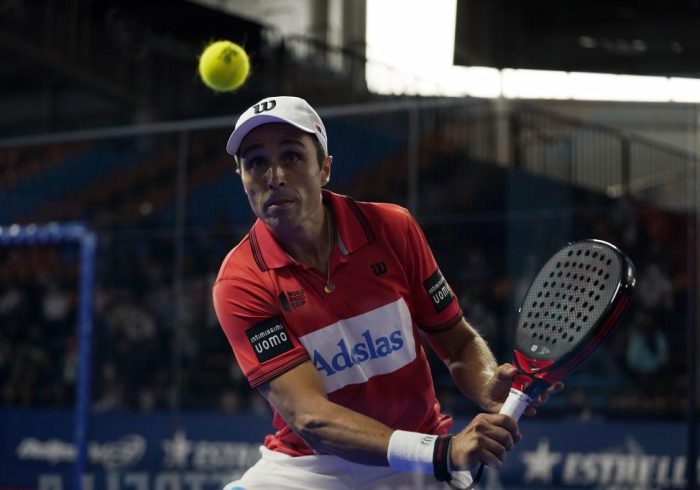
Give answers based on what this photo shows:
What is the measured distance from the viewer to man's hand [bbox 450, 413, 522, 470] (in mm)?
3016

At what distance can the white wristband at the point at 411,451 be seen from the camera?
10.4 feet

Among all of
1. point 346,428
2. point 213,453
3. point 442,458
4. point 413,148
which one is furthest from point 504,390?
point 213,453

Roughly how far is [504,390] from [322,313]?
0.64m

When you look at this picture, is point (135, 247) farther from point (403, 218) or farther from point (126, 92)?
point (126, 92)

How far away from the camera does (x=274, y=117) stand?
11.6 feet

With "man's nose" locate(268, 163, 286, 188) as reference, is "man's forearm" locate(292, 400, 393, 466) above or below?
below

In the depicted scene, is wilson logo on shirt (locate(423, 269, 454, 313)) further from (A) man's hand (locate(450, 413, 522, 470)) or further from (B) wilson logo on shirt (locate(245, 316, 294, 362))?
(A) man's hand (locate(450, 413, 522, 470))

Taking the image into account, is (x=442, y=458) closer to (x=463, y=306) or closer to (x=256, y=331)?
(x=256, y=331)

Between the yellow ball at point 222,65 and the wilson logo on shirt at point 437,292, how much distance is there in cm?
193

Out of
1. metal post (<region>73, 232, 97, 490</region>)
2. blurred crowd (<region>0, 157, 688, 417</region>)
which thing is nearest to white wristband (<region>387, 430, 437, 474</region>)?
blurred crowd (<region>0, 157, 688, 417</region>)

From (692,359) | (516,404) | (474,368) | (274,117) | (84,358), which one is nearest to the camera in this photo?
(516,404)

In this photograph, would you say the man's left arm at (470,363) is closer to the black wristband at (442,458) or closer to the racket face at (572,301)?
the racket face at (572,301)

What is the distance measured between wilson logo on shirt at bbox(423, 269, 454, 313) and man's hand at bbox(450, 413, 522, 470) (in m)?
0.84

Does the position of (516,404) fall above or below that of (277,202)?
below
